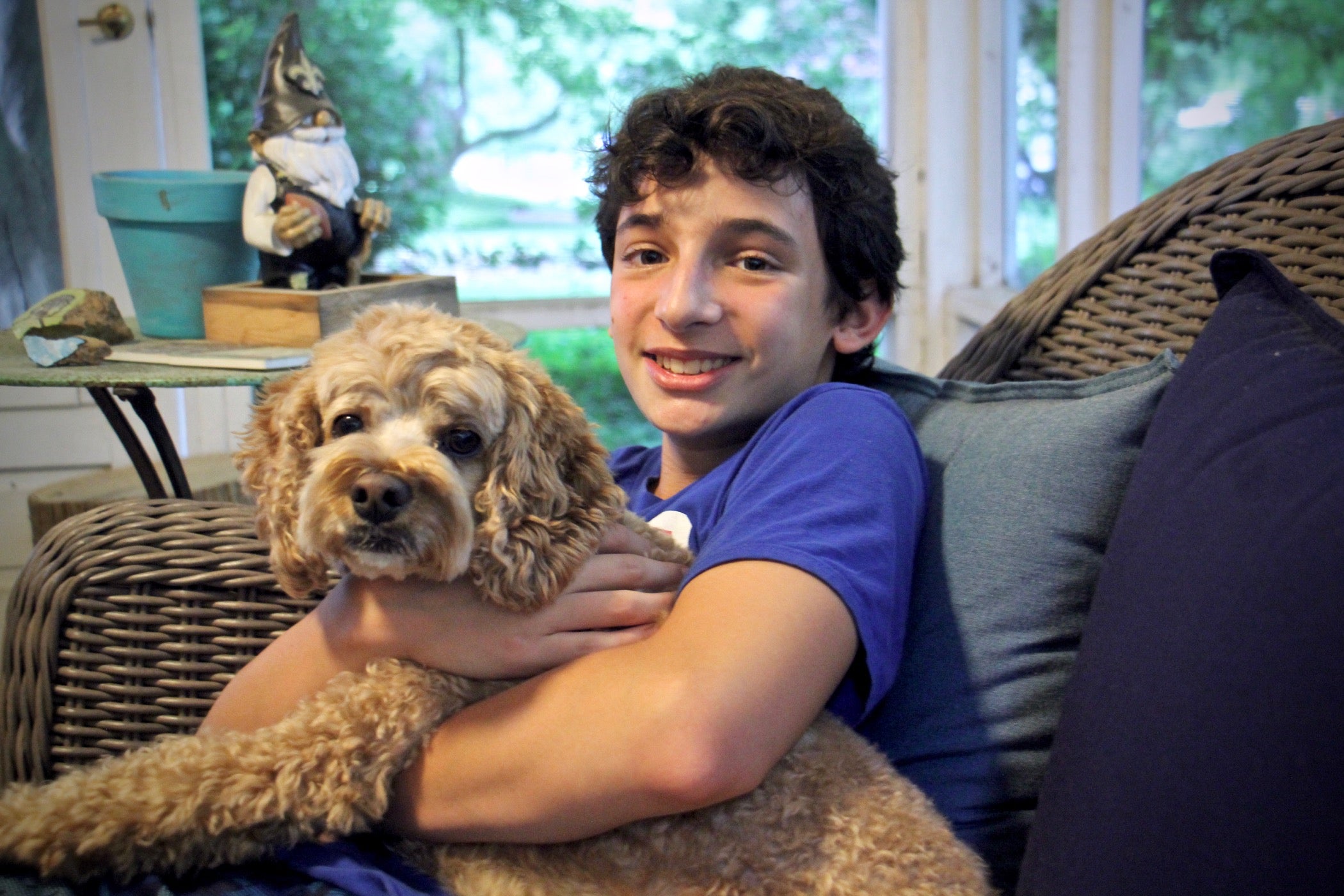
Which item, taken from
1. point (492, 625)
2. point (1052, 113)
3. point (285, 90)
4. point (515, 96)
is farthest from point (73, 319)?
point (1052, 113)

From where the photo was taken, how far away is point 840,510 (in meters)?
1.25

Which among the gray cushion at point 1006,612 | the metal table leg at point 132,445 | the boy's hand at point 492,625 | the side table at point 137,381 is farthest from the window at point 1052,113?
the metal table leg at point 132,445

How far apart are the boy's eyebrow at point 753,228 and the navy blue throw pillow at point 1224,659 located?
24.5 inches

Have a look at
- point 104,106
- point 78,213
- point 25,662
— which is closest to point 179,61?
point 104,106

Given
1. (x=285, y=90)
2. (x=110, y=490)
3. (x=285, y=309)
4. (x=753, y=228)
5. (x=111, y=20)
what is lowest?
(x=110, y=490)

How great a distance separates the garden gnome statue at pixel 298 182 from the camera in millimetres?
2191

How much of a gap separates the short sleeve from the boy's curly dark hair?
329 millimetres

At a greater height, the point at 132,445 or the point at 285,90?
the point at 285,90

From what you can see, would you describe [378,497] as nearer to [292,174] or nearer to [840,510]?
[840,510]

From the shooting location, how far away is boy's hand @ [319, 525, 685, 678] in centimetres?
130

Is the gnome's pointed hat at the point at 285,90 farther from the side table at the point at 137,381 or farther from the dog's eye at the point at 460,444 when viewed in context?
the dog's eye at the point at 460,444

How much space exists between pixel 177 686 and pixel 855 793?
1021 mm

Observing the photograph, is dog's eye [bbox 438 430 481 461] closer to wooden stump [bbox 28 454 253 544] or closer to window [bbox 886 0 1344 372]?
wooden stump [bbox 28 454 253 544]

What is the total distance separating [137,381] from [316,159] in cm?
67
